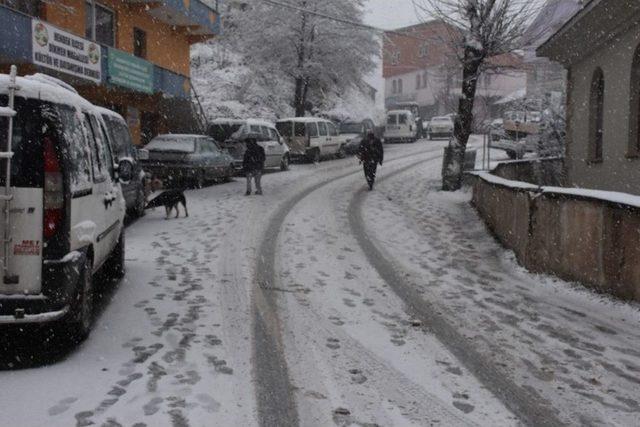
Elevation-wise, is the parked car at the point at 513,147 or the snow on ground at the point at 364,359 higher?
the parked car at the point at 513,147

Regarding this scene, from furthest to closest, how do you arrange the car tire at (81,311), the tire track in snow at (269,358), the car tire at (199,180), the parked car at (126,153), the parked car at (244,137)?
the parked car at (244,137) < the car tire at (199,180) < the parked car at (126,153) < the car tire at (81,311) < the tire track in snow at (269,358)

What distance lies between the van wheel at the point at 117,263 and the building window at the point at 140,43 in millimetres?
16885

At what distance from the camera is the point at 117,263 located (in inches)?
314

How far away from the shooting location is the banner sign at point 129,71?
17.9m

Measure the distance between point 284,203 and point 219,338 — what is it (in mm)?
9681

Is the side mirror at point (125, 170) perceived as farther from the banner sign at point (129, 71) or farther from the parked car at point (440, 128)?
the parked car at point (440, 128)

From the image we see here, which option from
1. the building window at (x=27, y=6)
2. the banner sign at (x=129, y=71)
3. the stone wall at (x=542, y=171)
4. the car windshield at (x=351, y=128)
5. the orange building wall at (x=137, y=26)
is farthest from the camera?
the car windshield at (x=351, y=128)

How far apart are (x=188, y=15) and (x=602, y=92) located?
49.2 ft

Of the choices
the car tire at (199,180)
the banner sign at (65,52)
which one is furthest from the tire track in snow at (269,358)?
the banner sign at (65,52)

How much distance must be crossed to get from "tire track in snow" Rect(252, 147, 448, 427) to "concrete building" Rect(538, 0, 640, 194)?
7573 mm

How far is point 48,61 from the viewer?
1472cm

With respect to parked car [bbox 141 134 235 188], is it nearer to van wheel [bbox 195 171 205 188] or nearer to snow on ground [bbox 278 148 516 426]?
van wheel [bbox 195 171 205 188]

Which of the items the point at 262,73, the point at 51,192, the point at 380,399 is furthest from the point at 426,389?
the point at 262,73

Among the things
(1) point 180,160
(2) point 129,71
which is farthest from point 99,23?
(1) point 180,160
